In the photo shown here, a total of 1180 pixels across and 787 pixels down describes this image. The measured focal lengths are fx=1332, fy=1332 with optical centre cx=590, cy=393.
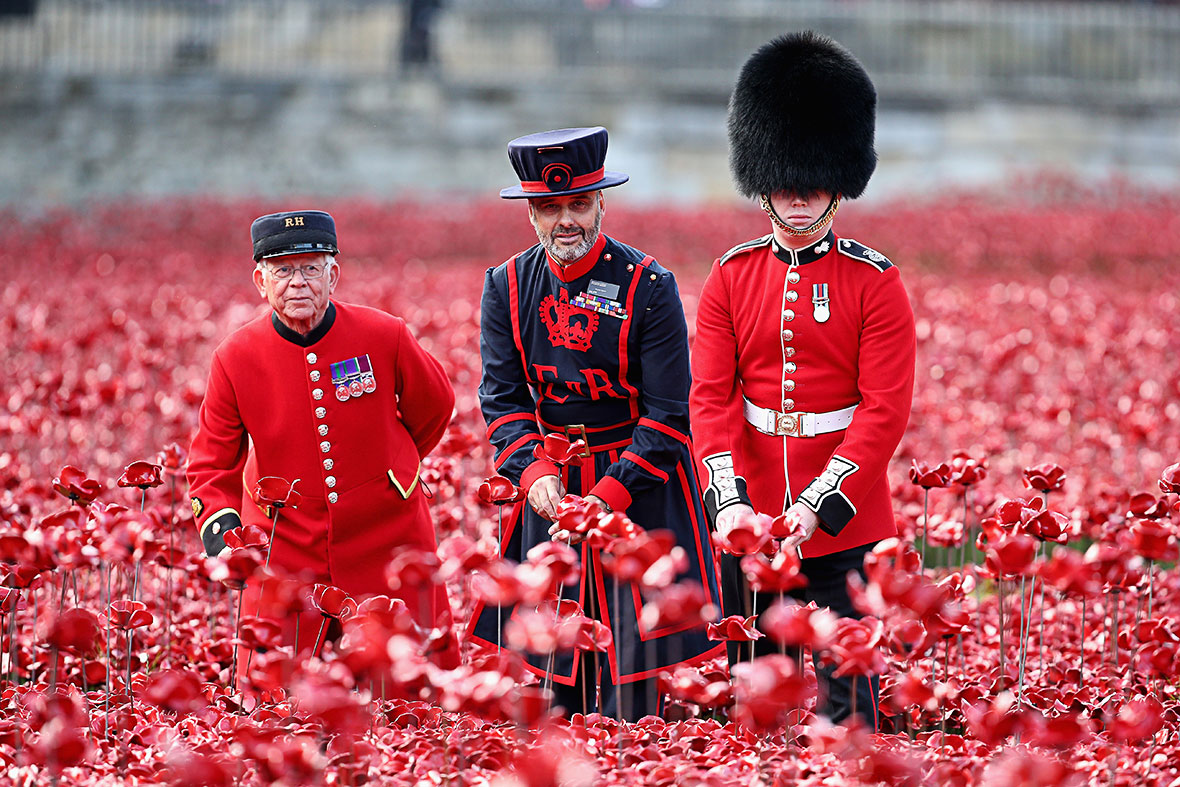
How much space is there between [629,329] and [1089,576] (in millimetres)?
1361

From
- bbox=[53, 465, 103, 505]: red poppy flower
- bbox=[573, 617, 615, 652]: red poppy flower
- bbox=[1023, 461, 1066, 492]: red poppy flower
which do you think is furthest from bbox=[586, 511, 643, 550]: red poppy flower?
bbox=[53, 465, 103, 505]: red poppy flower

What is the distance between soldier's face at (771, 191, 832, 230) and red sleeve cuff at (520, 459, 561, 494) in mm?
831

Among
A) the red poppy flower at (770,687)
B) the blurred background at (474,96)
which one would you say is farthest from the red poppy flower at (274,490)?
the blurred background at (474,96)

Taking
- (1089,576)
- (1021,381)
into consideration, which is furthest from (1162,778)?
(1021,381)

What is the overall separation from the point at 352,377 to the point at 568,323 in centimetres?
56

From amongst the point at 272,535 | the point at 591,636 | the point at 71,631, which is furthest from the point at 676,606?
the point at 272,535

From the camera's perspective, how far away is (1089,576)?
233 cm

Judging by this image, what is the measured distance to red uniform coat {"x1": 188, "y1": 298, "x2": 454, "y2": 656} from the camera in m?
3.35

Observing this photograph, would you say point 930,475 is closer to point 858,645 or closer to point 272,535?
point 858,645

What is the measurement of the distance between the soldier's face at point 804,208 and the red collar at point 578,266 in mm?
471

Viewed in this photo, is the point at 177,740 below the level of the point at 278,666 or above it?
below

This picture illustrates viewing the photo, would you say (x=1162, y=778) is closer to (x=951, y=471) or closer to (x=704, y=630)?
(x=951, y=471)

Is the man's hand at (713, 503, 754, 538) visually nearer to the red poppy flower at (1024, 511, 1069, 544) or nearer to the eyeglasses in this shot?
the red poppy flower at (1024, 511, 1069, 544)

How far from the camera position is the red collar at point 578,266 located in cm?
338
